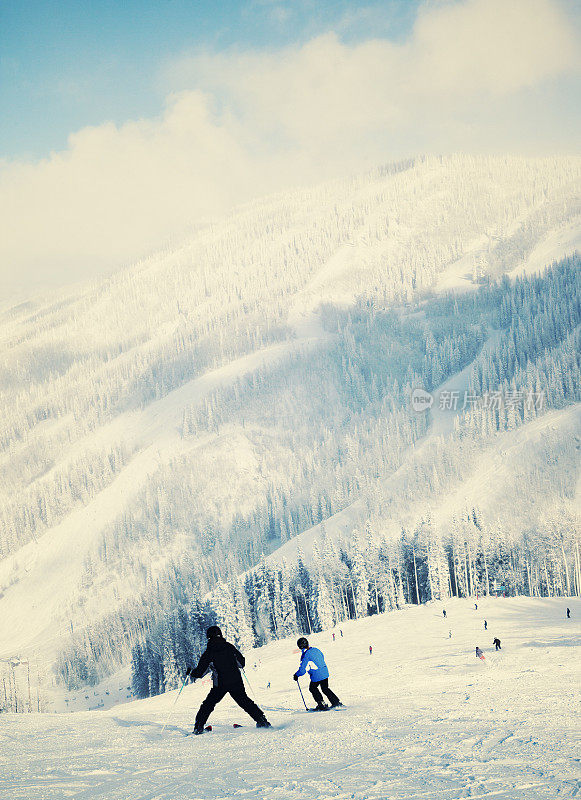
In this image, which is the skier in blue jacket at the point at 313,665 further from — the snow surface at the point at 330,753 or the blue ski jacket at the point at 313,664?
the snow surface at the point at 330,753

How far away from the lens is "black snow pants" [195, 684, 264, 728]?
483 inches

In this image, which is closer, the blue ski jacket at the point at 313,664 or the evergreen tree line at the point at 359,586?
the blue ski jacket at the point at 313,664

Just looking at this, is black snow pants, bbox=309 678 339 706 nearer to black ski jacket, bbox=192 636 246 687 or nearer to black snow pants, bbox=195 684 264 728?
black snow pants, bbox=195 684 264 728

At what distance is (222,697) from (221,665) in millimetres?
798

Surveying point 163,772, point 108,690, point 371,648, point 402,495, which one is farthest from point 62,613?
point 163,772

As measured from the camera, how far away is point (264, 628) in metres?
95.1

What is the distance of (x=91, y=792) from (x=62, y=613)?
207 m

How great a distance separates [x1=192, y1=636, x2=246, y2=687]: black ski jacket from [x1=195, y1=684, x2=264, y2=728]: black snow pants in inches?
4.6

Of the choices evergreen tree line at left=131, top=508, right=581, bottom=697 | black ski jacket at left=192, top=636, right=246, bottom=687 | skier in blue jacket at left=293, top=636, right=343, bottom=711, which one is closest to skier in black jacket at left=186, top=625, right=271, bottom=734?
black ski jacket at left=192, top=636, right=246, bottom=687

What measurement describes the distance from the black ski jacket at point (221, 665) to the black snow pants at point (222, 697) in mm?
117

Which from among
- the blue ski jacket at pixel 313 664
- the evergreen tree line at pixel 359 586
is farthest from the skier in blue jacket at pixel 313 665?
the evergreen tree line at pixel 359 586

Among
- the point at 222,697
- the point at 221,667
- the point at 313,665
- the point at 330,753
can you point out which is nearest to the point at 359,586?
the point at 313,665

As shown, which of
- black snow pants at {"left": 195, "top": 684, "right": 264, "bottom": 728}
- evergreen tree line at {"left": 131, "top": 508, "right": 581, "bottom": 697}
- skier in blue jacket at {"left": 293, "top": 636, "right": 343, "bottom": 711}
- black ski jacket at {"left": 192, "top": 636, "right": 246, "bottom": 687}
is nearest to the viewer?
black ski jacket at {"left": 192, "top": 636, "right": 246, "bottom": 687}

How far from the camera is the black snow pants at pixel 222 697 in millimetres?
12258
